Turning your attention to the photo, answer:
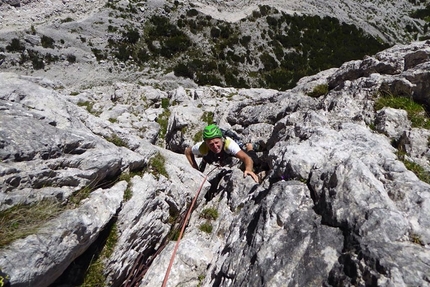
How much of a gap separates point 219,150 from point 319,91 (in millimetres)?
5016

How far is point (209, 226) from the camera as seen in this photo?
6500 millimetres

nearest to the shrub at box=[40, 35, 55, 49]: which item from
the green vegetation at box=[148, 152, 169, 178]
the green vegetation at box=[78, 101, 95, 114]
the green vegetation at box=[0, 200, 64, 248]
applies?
the green vegetation at box=[78, 101, 95, 114]

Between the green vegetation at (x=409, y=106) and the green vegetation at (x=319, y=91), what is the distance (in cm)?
333

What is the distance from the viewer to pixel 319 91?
10555mm

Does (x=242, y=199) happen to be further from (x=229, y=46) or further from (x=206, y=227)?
(x=229, y=46)

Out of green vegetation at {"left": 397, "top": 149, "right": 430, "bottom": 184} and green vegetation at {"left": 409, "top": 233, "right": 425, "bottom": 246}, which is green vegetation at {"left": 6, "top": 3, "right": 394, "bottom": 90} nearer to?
green vegetation at {"left": 397, "top": 149, "right": 430, "bottom": 184}

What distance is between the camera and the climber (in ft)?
25.2

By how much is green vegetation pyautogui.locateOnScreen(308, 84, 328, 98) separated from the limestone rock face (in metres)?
2.03

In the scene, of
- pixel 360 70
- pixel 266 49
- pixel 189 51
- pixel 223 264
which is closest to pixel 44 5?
pixel 189 51

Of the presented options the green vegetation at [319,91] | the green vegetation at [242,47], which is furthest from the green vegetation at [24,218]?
the green vegetation at [242,47]

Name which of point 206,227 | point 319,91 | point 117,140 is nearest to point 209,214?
point 206,227

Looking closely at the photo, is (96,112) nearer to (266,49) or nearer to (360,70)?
(360,70)

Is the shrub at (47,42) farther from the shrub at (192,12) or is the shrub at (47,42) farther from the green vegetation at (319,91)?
the green vegetation at (319,91)

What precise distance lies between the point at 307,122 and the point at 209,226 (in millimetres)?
3618
